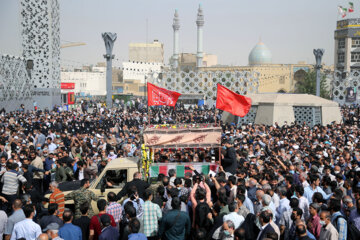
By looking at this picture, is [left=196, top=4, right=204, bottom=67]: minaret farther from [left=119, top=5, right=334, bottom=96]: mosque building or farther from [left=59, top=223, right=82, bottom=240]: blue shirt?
[left=59, top=223, right=82, bottom=240]: blue shirt

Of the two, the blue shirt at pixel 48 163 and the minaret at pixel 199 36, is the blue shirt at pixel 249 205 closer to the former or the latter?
the blue shirt at pixel 48 163

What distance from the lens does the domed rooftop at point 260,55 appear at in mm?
76250

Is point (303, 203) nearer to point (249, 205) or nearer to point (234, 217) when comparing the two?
point (249, 205)

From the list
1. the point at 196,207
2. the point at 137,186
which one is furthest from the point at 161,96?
the point at 196,207

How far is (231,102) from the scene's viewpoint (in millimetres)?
10844

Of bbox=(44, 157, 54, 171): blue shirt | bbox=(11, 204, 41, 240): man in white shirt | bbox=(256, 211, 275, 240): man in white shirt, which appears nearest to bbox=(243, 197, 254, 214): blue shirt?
bbox=(256, 211, 275, 240): man in white shirt

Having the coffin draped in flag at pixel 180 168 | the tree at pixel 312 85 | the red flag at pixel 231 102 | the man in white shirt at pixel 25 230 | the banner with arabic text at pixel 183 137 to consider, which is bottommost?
the man in white shirt at pixel 25 230

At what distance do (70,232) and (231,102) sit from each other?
6.07 m

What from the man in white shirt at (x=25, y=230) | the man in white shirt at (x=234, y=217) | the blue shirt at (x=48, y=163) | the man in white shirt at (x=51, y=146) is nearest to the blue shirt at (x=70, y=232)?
the man in white shirt at (x=25, y=230)

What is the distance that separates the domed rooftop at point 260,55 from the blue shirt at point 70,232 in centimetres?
7268

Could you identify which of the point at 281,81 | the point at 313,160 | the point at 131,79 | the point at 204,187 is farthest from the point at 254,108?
the point at 131,79

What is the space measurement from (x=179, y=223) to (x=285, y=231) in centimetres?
162

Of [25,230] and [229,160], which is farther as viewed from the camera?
[229,160]

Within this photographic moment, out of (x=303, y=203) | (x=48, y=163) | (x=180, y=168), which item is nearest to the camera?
(x=303, y=203)
